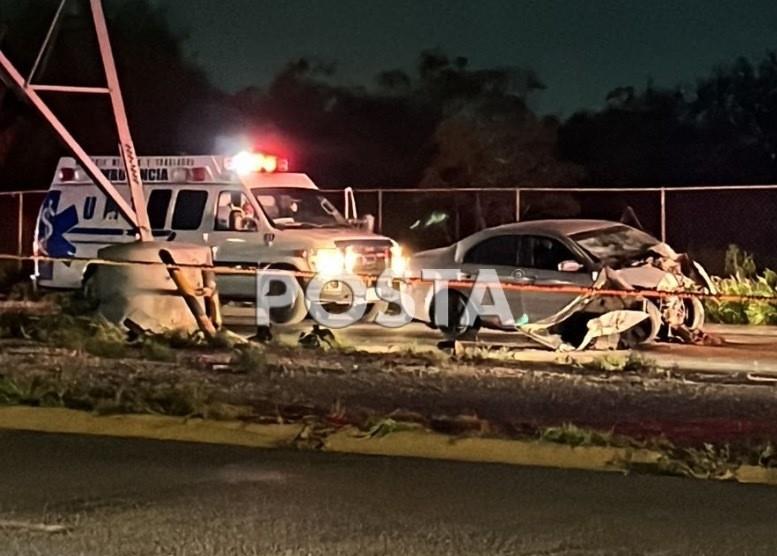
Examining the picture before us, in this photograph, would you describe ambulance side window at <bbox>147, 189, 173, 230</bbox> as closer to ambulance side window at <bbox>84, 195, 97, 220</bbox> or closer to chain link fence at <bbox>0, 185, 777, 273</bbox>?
ambulance side window at <bbox>84, 195, 97, 220</bbox>

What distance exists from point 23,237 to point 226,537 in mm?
24767

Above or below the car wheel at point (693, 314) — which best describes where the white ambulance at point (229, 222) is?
above

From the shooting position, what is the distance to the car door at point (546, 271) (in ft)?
51.9

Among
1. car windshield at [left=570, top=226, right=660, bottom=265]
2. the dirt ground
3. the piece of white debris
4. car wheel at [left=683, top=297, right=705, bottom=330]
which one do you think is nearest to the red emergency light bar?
the dirt ground

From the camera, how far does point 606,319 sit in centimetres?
1532

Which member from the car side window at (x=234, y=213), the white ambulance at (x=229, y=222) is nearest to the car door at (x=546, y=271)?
the white ambulance at (x=229, y=222)

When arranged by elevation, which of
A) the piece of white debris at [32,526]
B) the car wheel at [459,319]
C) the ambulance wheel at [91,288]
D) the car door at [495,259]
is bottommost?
the piece of white debris at [32,526]

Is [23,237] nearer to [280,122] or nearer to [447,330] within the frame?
[280,122]

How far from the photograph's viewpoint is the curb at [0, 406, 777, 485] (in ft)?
32.0

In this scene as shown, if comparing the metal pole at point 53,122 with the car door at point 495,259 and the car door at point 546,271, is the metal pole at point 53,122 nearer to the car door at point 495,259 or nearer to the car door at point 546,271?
the car door at point 495,259

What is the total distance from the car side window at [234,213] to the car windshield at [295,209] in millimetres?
185

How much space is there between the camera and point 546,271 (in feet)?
53.7

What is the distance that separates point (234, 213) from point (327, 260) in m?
1.61

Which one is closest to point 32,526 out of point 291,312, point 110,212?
point 291,312
